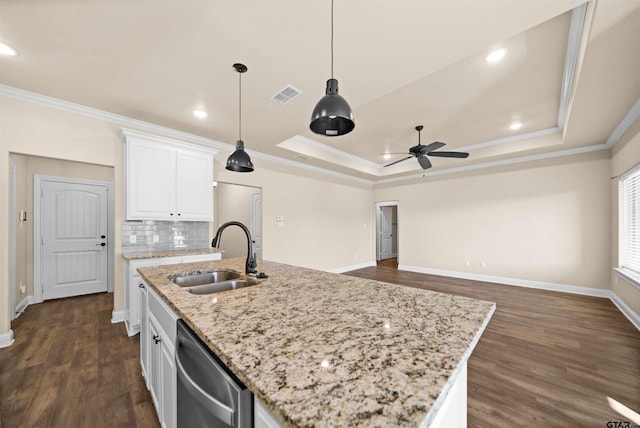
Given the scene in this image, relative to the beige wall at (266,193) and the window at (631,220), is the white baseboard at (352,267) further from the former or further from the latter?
the window at (631,220)

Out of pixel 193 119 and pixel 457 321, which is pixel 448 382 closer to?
pixel 457 321

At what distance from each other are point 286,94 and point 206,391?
2.63 metres

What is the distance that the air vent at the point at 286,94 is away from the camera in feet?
8.45

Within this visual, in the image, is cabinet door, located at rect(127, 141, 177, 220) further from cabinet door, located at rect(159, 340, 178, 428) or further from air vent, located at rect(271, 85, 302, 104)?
cabinet door, located at rect(159, 340, 178, 428)

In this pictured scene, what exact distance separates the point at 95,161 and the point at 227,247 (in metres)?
3.73

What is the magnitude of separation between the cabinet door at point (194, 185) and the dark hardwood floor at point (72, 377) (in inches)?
64.4

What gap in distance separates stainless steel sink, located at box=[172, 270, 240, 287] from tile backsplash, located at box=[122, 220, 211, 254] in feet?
6.74

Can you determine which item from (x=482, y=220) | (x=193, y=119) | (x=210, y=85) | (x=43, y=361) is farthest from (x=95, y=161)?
(x=482, y=220)

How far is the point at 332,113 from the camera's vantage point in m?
1.31

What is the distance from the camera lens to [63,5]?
1.62 metres

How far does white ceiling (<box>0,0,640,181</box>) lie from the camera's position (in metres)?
1.65

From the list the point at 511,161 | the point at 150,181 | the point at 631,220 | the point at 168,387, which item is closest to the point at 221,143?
the point at 150,181

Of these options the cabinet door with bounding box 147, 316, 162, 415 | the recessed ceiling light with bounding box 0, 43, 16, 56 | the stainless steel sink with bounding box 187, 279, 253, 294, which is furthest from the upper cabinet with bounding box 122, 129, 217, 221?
the stainless steel sink with bounding box 187, 279, 253, 294

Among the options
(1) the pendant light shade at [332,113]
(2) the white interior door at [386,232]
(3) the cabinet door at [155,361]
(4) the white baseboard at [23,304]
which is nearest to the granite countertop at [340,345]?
(3) the cabinet door at [155,361]
